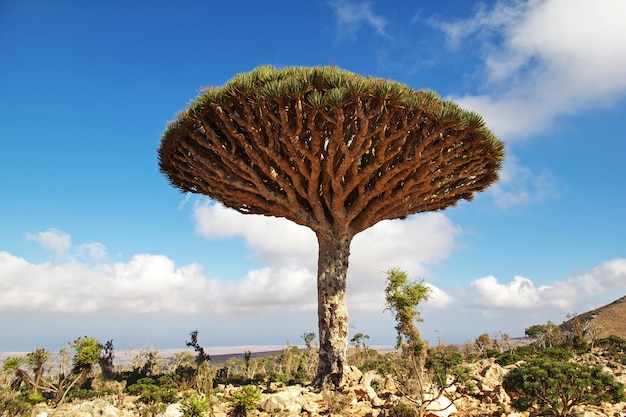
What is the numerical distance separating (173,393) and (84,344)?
13.4 feet

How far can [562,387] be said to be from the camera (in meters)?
8.22

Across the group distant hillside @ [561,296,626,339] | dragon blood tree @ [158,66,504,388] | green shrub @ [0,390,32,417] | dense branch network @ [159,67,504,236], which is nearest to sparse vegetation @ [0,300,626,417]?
green shrub @ [0,390,32,417]

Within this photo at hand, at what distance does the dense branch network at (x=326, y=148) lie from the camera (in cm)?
898

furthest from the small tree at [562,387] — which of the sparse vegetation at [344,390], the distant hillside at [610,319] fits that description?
the distant hillside at [610,319]

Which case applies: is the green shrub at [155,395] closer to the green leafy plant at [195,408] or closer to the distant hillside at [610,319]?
the green leafy plant at [195,408]

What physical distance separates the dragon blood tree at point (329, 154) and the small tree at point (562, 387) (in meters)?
4.26

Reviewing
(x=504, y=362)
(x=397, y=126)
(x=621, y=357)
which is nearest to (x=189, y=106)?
(x=397, y=126)

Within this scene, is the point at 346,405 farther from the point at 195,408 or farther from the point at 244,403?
the point at 195,408

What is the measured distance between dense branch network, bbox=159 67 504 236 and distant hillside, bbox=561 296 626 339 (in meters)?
36.1

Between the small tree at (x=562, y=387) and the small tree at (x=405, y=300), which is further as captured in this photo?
the small tree at (x=405, y=300)

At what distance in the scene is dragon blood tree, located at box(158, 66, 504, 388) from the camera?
9.02 metres

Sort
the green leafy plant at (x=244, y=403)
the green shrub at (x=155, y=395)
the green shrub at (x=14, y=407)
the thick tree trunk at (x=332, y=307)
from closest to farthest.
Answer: the green leafy plant at (x=244, y=403)
the green shrub at (x=14, y=407)
the green shrub at (x=155, y=395)
the thick tree trunk at (x=332, y=307)

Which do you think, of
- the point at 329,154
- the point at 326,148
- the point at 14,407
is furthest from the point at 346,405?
the point at 14,407

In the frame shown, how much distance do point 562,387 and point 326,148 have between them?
711 centimetres
